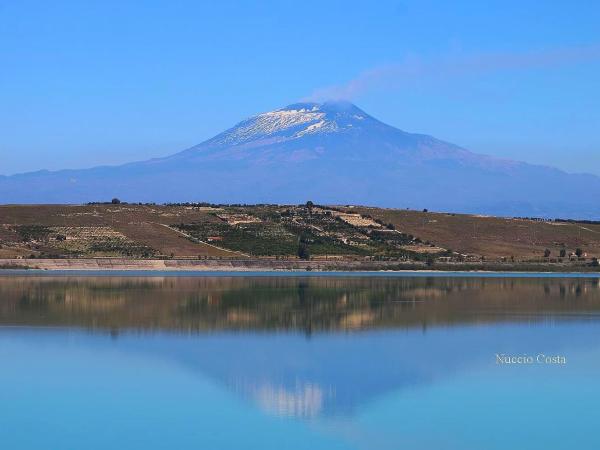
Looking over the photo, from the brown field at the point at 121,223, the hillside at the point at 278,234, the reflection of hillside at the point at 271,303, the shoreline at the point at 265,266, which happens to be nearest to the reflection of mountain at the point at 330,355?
the reflection of hillside at the point at 271,303

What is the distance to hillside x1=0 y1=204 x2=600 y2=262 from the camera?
121 metres

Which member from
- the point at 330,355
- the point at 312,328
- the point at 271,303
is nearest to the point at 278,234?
the point at 271,303

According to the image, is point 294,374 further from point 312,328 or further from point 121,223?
point 121,223

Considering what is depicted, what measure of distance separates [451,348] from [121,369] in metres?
12.6

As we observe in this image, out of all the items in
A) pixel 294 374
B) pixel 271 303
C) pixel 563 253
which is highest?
pixel 563 253

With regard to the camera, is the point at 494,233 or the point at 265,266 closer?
the point at 265,266

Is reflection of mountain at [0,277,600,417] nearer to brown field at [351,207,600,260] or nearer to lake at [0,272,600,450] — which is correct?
lake at [0,272,600,450]

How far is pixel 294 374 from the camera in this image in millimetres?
33625

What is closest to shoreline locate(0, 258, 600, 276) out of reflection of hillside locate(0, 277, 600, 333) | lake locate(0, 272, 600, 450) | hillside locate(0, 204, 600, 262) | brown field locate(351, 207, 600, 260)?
hillside locate(0, 204, 600, 262)

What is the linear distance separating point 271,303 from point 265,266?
5576cm

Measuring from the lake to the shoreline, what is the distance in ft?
156

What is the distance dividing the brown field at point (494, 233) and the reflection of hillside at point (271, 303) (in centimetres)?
5235

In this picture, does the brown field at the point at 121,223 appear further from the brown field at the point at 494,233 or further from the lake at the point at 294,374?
the lake at the point at 294,374

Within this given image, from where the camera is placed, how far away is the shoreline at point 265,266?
109 meters
